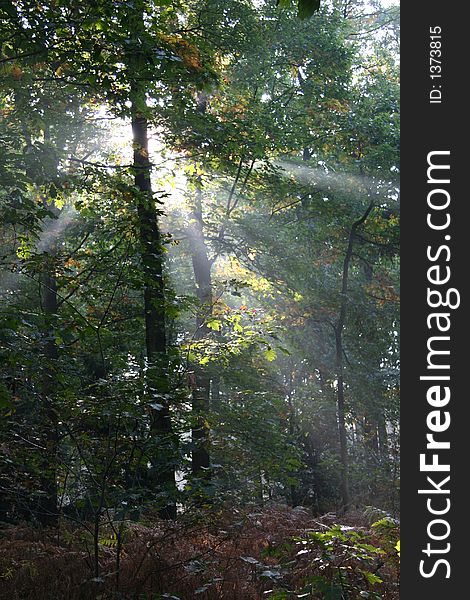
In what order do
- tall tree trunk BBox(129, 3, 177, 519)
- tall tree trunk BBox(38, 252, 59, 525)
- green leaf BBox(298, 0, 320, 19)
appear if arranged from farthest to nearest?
tall tree trunk BBox(38, 252, 59, 525) → tall tree trunk BBox(129, 3, 177, 519) → green leaf BBox(298, 0, 320, 19)

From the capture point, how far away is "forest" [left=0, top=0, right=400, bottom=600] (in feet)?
16.8

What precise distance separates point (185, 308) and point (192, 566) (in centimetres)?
398

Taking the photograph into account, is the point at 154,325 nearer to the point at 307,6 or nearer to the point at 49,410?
the point at 49,410

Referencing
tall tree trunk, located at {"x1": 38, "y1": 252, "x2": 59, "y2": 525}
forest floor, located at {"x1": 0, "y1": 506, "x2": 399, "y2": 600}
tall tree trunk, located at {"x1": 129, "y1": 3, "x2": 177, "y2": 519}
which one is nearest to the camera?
forest floor, located at {"x1": 0, "y1": 506, "x2": 399, "y2": 600}

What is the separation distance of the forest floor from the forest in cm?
3

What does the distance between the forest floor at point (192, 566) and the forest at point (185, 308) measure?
A: 3cm

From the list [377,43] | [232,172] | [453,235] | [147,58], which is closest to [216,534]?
[453,235]

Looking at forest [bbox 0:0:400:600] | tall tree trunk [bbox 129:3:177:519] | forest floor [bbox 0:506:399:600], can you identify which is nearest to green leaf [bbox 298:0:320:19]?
forest [bbox 0:0:400:600]

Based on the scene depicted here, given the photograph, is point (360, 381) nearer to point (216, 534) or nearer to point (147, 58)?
point (216, 534)

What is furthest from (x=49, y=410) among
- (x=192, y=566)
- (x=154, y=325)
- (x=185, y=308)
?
(x=154, y=325)

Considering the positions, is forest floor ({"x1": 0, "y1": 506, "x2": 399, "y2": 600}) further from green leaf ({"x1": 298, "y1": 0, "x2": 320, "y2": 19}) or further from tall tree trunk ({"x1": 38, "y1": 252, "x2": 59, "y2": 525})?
green leaf ({"x1": 298, "y1": 0, "x2": 320, "y2": 19})

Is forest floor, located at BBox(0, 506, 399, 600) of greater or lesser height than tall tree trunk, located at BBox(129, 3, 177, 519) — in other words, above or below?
below

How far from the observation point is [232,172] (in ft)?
37.9

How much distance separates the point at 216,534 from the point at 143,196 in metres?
4.04
